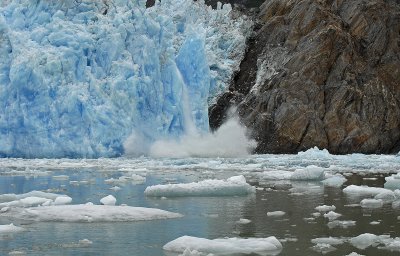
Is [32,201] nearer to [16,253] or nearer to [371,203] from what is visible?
[16,253]

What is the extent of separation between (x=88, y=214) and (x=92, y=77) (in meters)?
15.8

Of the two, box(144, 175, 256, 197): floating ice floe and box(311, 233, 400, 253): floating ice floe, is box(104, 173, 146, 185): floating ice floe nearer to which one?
box(144, 175, 256, 197): floating ice floe

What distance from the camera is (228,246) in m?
5.96

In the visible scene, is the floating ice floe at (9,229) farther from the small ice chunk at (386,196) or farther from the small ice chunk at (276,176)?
the small ice chunk at (276,176)

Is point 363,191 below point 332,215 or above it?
above

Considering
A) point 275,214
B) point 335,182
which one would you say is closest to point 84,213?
point 275,214

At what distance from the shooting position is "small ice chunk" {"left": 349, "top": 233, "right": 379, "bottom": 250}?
6281 mm

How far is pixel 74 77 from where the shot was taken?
22953 millimetres

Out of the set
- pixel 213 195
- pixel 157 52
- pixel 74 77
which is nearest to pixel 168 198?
pixel 213 195

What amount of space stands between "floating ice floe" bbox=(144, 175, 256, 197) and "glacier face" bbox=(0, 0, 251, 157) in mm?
12285

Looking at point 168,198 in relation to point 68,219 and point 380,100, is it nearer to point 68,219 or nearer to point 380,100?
point 68,219

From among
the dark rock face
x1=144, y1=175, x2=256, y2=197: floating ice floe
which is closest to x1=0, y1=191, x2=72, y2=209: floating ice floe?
x1=144, y1=175, x2=256, y2=197: floating ice floe

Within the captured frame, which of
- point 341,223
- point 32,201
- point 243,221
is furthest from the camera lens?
point 32,201

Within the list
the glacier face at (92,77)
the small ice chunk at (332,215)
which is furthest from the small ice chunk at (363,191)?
the glacier face at (92,77)
